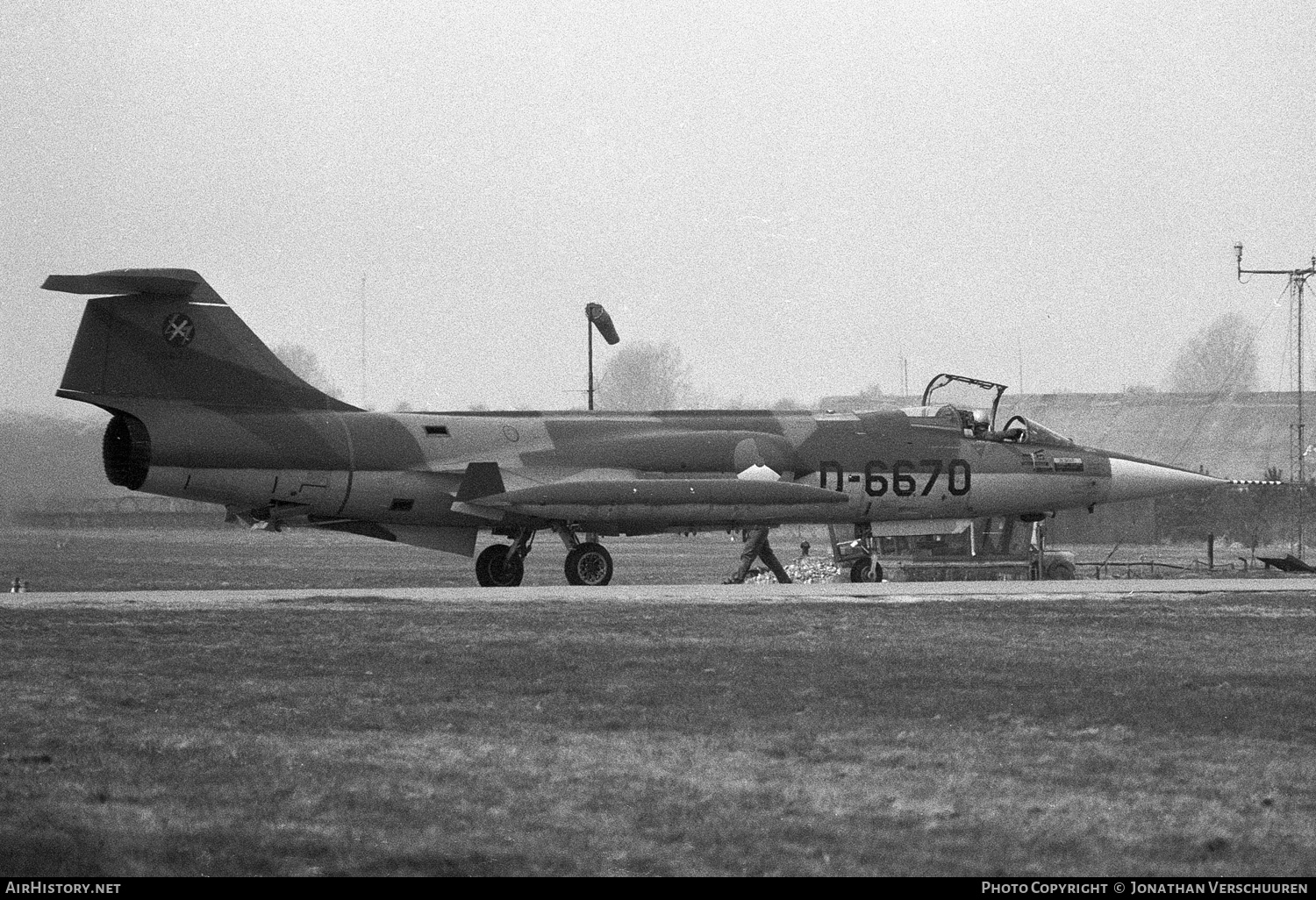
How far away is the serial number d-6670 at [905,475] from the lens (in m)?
25.8

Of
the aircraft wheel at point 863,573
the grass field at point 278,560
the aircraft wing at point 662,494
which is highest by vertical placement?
the aircraft wing at point 662,494

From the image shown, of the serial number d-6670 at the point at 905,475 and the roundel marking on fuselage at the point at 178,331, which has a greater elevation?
the roundel marking on fuselage at the point at 178,331

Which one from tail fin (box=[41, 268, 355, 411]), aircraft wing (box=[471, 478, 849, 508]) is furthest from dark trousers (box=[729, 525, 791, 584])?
tail fin (box=[41, 268, 355, 411])

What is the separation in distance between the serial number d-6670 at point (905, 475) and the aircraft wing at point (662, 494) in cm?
120

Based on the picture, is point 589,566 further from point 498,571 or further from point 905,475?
point 905,475

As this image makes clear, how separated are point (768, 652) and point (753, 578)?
57.9 ft

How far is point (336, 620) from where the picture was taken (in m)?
16.2

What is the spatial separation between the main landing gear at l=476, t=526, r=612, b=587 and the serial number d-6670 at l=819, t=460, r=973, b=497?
3959 mm

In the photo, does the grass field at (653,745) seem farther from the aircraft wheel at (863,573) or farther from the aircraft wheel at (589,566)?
the aircraft wheel at (863,573)

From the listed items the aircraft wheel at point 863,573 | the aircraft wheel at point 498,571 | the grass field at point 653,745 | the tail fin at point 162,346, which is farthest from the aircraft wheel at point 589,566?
the grass field at point 653,745

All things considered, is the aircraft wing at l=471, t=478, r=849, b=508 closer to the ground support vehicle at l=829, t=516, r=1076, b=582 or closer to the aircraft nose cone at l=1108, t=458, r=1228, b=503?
the ground support vehicle at l=829, t=516, r=1076, b=582

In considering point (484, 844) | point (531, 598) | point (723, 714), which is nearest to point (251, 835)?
point (484, 844)

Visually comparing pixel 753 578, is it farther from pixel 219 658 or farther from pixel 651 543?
pixel 651 543

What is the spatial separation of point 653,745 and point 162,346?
14.7m
